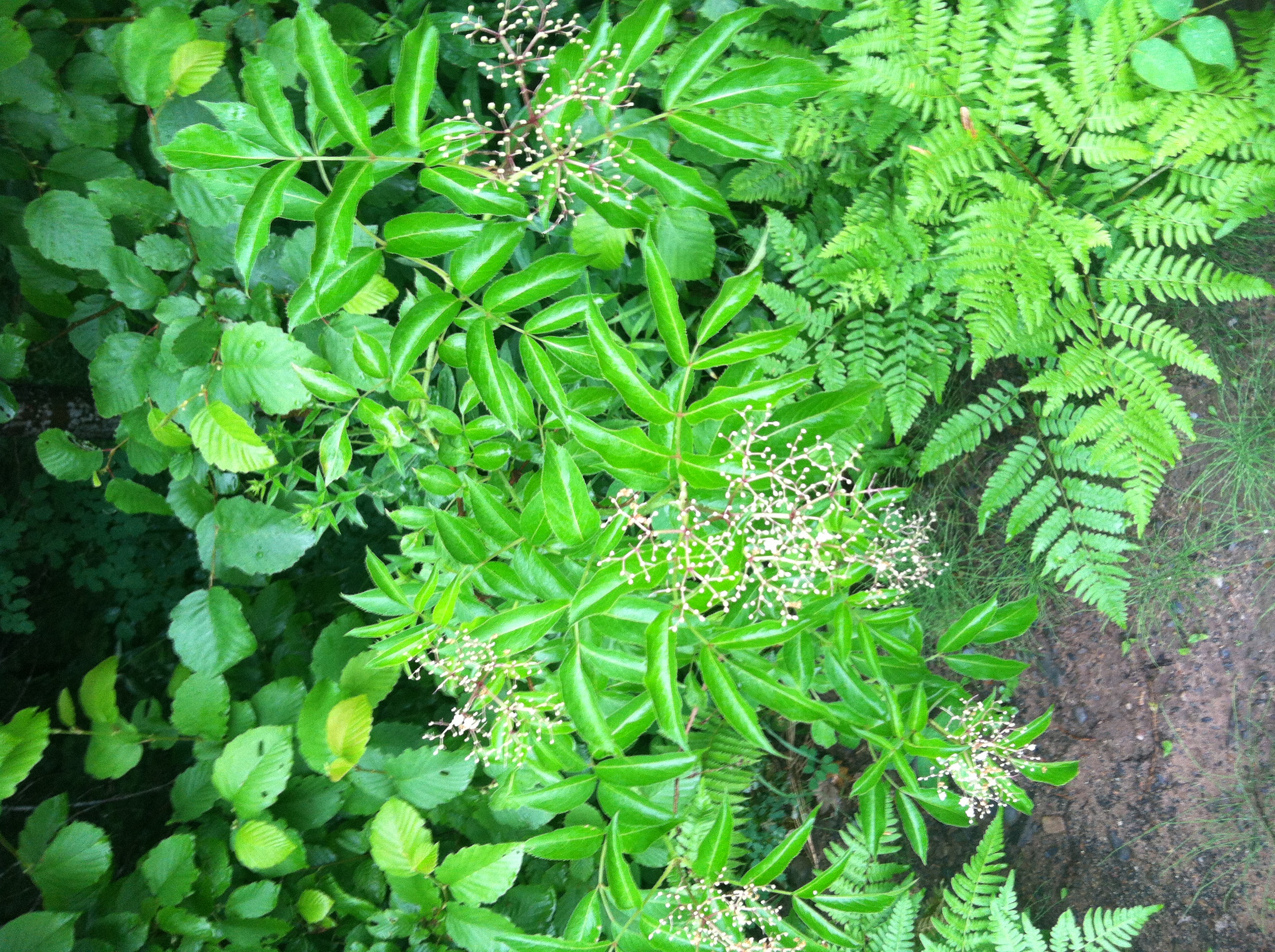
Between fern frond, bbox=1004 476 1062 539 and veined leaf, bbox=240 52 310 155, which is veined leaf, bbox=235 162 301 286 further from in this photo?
fern frond, bbox=1004 476 1062 539

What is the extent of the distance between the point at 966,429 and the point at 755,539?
1.45 m

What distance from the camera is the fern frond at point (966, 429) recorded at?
7.78ft

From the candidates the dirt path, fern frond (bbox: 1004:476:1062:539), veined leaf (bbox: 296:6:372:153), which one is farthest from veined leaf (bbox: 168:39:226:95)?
the dirt path

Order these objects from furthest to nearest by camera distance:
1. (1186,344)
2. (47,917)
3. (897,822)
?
(897,822) → (1186,344) → (47,917)

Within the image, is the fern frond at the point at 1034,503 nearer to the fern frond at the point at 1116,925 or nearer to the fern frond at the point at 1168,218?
the fern frond at the point at 1168,218

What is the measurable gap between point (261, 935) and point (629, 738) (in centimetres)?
120

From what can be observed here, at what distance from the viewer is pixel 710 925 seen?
1370mm

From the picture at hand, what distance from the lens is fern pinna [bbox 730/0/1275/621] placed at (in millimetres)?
1987

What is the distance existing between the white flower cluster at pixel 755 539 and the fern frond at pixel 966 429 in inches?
40.5

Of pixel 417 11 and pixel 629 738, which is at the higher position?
pixel 417 11

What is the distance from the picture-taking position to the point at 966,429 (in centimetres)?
239

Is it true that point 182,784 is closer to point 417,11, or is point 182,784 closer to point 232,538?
point 232,538

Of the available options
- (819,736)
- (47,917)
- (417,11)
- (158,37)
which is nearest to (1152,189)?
(819,736)

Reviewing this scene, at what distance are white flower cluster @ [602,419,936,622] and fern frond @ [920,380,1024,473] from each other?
1.03 meters
